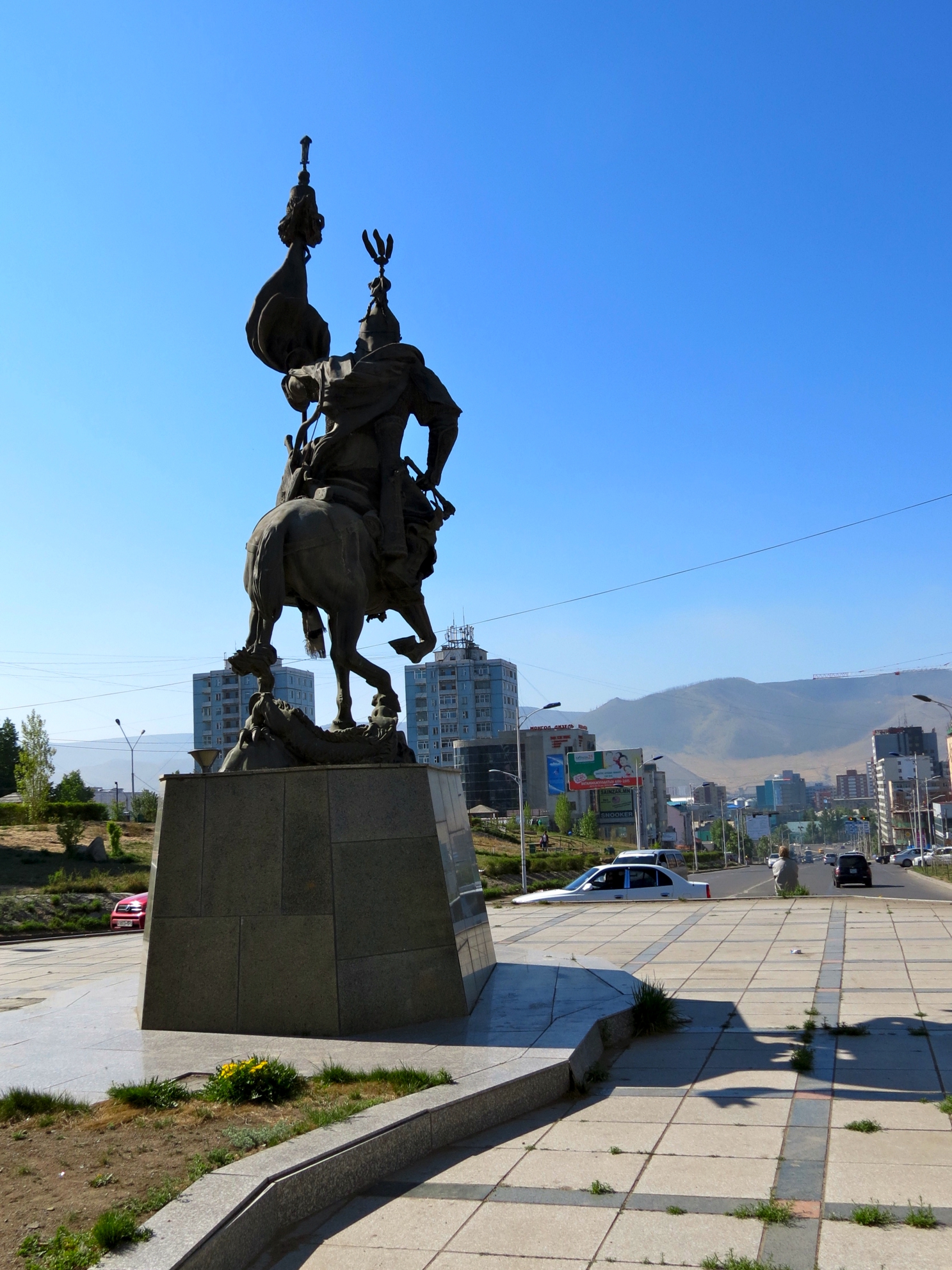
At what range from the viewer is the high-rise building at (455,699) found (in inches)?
5497

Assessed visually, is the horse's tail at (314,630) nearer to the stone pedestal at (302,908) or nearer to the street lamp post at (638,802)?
the stone pedestal at (302,908)

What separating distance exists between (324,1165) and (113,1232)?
120 centimetres

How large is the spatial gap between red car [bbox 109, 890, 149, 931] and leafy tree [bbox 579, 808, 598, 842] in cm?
7308

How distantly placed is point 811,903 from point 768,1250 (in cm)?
1679

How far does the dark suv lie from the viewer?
4031cm

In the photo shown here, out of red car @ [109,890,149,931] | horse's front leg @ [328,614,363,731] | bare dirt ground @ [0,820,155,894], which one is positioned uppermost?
horse's front leg @ [328,614,363,731]

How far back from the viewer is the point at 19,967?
48.6 ft

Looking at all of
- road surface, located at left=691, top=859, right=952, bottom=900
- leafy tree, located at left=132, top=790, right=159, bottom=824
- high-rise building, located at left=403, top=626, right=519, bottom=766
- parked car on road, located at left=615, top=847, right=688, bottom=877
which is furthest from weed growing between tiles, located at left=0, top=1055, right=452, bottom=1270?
high-rise building, located at left=403, top=626, right=519, bottom=766

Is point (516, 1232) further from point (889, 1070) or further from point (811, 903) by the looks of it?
point (811, 903)

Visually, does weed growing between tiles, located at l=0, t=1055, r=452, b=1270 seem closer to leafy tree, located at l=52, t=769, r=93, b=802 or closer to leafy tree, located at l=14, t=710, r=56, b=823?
leafy tree, located at l=14, t=710, r=56, b=823

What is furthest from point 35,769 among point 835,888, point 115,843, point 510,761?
point 510,761

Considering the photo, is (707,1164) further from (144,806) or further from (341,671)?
(144,806)

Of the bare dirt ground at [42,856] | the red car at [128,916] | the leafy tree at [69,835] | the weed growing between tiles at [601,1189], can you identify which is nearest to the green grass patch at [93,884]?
the bare dirt ground at [42,856]

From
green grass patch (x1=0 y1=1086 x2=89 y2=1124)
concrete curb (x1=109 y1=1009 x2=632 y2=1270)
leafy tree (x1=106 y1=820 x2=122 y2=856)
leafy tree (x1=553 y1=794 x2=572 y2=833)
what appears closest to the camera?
concrete curb (x1=109 y1=1009 x2=632 y2=1270)
